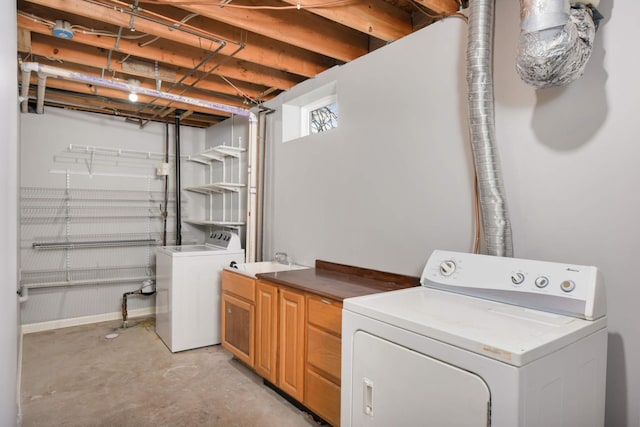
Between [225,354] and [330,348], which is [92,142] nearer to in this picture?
[225,354]

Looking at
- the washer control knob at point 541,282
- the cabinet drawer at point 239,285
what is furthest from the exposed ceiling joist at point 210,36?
the cabinet drawer at point 239,285

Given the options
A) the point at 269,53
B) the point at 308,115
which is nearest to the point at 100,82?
the point at 269,53

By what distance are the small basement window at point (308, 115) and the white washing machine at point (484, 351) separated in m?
1.97

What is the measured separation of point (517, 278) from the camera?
4.94 feet

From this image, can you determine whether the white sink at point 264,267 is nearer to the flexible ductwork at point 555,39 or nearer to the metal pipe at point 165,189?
the metal pipe at point 165,189

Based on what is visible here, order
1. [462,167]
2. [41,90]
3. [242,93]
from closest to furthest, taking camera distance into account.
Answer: [462,167] < [41,90] < [242,93]

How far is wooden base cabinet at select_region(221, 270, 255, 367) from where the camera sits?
9.21 ft

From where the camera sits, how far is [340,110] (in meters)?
2.79

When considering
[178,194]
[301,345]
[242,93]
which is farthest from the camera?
[178,194]

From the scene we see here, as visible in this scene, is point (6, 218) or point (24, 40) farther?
point (24, 40)

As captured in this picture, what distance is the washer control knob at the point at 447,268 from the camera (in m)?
1.77

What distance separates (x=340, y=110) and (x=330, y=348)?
5.59 ft

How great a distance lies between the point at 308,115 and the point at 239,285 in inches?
66.0

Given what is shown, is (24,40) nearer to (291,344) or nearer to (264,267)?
(264,267)
